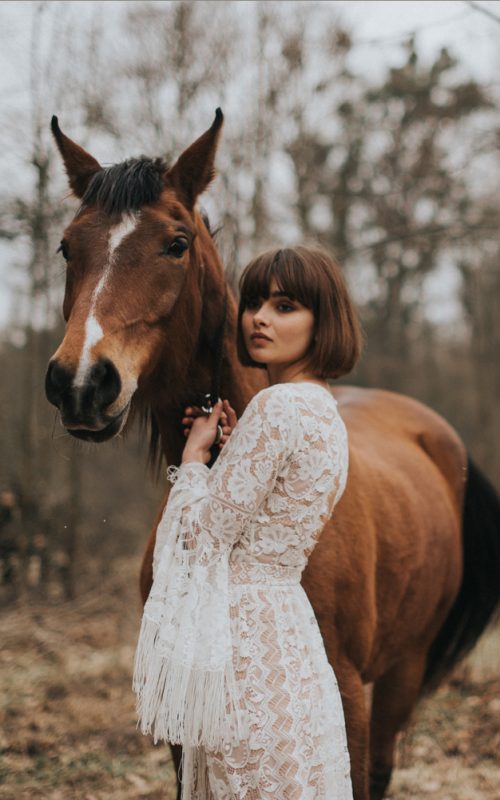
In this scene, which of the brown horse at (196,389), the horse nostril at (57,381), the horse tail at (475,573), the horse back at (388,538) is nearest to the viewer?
the horse nostril at (57,381)

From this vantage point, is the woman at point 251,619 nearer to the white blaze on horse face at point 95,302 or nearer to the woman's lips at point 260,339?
the woman's lips at point 260,339

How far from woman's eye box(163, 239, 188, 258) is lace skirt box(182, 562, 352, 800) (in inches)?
34.8

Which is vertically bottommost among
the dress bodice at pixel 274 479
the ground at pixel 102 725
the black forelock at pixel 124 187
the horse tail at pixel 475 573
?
the ground at pixel 102 725

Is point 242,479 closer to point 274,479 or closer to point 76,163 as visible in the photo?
point 274,479

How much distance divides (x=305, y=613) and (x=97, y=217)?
3.94 feet

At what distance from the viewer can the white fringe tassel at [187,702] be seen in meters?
1.75

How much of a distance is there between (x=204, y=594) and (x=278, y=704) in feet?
1.03

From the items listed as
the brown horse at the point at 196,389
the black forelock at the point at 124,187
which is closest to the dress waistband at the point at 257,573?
the brown horse at the point at 196,389

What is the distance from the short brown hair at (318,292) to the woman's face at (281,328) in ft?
0.06

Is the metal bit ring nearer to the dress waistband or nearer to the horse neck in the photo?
the horse neck

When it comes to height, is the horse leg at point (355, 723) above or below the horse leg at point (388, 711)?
above

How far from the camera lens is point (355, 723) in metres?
2.37

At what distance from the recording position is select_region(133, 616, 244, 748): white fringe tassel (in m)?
1.75

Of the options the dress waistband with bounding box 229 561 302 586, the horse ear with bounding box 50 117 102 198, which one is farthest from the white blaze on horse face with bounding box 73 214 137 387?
the dress waistband with bounding box 229 561 302 586
